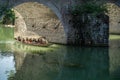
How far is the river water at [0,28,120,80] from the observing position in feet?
46.4

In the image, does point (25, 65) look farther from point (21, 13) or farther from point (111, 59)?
point (21, 13)

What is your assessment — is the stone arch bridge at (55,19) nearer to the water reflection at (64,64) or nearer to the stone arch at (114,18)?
the water reflection at (64,64)

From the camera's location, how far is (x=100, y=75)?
47.1 feet

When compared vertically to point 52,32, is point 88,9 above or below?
above

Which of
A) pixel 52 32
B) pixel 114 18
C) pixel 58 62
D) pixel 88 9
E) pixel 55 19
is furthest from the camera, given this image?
pixel 114 18

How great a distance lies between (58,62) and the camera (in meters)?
17.0

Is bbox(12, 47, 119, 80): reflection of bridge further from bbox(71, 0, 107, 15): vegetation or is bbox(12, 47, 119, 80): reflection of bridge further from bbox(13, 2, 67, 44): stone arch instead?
bbox(71, 0, 107, 15): vegetation

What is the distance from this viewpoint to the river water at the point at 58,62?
557 inches

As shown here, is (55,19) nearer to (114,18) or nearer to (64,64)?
(64,64)

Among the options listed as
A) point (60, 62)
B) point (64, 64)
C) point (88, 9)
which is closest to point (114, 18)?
point (88, 9)

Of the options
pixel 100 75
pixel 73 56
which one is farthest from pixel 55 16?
pixel 100 75

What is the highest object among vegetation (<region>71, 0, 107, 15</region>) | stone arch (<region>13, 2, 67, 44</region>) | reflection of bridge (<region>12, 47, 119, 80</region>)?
vegetation (<region>71, 0, 107, 15</region>)

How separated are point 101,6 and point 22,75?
11.0 meters

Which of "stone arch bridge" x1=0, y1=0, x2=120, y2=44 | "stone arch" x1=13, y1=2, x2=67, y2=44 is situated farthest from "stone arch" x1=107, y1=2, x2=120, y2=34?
"stone arch" x1=13, y1=2, x2=67, y2=44
